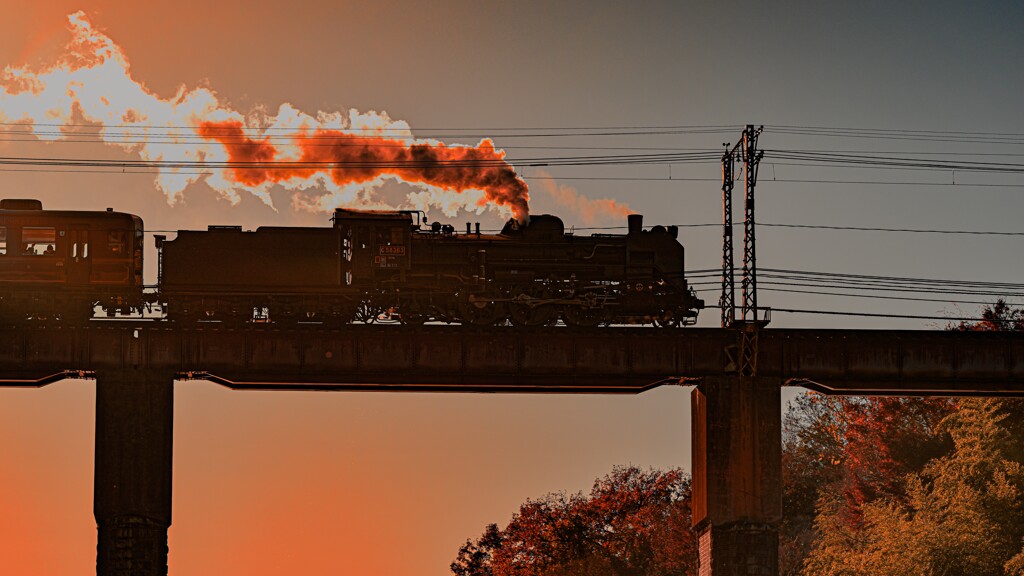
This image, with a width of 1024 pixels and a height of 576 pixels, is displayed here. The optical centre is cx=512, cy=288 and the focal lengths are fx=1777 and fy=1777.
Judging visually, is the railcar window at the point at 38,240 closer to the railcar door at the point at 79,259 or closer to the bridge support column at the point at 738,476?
the railcar door at the point at 79,259

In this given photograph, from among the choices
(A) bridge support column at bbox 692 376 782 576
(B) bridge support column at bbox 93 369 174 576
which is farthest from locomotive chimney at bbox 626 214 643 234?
(B) bridge support column at bbox 93 369 174 576

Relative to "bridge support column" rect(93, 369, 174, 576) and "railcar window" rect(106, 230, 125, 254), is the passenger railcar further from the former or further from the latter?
"bridge support column" rect(93, 369, 174, 576)

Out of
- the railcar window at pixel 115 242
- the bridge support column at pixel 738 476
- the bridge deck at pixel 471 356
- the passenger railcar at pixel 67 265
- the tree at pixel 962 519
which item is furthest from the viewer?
the tree at pixel 962 519

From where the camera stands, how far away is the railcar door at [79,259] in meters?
60.7

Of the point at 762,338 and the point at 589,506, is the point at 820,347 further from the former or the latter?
the point at 589,506

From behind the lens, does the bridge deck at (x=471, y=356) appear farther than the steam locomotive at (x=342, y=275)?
No

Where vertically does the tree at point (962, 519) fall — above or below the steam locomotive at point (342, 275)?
below

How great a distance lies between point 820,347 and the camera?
57750 mm

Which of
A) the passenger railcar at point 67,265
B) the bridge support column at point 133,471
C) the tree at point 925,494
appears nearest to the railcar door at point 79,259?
the passenger railcar at point 67,265

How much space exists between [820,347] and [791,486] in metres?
56.1

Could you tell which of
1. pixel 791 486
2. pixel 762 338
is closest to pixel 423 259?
pixel 762 338

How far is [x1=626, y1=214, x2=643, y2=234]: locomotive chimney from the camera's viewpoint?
62362 millimetres

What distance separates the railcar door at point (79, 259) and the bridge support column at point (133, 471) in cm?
563

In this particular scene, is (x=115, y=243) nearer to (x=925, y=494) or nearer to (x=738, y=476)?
(x=738, y=476)
